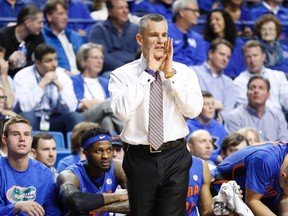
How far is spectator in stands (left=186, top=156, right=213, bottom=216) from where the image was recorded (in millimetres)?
6383

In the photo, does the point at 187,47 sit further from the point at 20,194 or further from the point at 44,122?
the point at 20,194

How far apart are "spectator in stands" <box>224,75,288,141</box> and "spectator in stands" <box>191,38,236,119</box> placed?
40 centimetres

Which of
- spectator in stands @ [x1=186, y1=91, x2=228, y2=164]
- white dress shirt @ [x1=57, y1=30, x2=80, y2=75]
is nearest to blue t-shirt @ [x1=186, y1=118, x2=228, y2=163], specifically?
spectator in stands @ [x1=186, y1=91, x2=228, y2=164]

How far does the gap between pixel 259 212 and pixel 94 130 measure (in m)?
1.38

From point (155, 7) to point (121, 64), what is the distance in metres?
1.56

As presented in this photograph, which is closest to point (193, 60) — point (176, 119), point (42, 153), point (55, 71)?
point (55, 71)

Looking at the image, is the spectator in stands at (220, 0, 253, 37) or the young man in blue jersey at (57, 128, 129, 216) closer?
the young man in blue jersey at (57, 128, 129, 216)

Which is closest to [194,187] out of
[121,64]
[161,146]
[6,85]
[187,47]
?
[161,146]

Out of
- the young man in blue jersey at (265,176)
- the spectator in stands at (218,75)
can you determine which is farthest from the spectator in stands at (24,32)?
the young man in blue jersey at (265,176)

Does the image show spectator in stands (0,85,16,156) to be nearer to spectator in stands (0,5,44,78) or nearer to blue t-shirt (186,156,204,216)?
spectator in stands (0,5,44,78)

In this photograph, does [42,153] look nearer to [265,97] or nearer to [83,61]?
[83,61]

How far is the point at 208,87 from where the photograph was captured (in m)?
9.84

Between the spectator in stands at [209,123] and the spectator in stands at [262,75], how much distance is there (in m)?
1.10

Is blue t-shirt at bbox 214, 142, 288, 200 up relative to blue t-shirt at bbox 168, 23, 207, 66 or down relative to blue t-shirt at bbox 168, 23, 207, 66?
down
